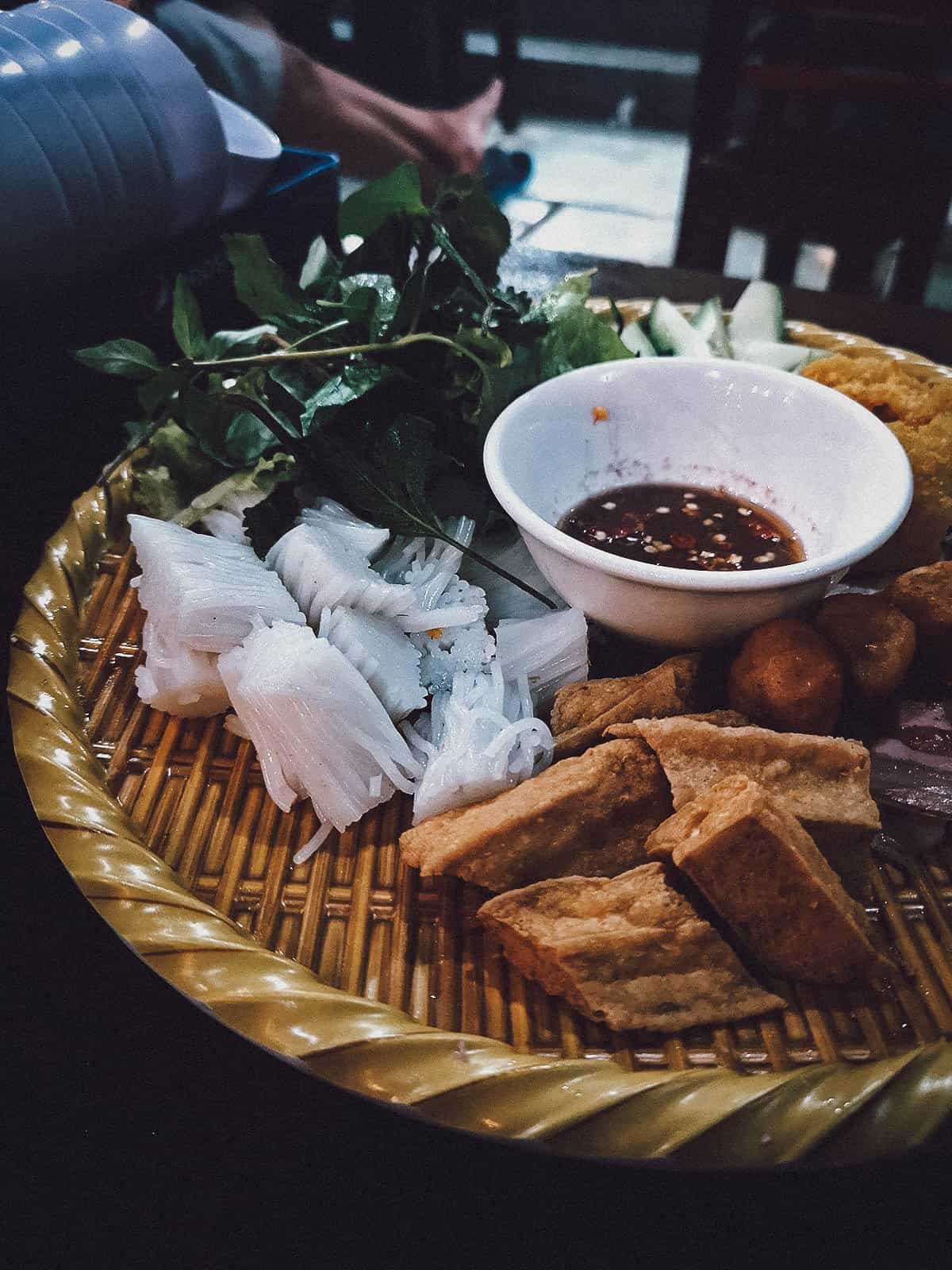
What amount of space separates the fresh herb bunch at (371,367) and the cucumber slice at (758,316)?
93cm

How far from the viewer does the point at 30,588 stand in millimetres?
2303

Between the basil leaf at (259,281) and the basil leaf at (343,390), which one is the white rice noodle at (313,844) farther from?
the basil leaf at (259,281)

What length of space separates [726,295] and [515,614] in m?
2.26

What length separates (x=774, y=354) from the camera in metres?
3.27

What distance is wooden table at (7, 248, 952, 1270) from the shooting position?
4.74ft

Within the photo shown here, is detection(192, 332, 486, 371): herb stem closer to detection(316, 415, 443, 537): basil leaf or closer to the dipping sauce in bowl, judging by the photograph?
detection(316, 415, 443, 537): basil leaf

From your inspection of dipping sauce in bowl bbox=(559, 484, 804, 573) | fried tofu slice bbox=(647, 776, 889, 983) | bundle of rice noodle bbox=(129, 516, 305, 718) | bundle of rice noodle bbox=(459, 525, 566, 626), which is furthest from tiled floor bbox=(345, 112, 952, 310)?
fried tofu slice bbox=(647, 776, 889, 983)

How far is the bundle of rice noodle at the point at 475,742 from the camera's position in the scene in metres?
1.90

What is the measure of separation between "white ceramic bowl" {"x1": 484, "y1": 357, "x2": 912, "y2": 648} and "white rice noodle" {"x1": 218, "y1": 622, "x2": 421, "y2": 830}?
0.59 m

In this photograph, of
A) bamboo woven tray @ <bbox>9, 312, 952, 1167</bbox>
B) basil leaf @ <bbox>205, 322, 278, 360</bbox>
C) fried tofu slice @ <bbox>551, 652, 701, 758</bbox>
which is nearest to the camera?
bamboo woven tray @ <bbox>9, 312, 952, 1167</bbox>

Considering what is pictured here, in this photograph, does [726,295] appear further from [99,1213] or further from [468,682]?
[99,1213]

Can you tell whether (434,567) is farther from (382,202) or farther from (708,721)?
(382,202)

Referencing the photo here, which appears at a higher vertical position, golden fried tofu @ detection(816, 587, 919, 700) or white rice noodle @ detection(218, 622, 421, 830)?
golden fried tofu @ detection(816, 587, 919, 700)

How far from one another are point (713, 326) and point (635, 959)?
2.61m
